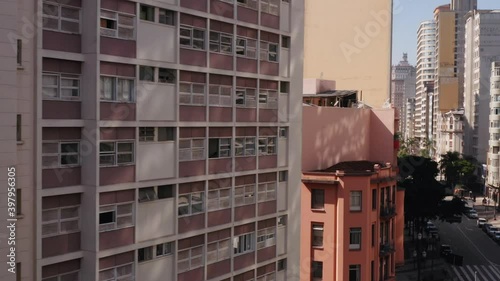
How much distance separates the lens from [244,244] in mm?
25031

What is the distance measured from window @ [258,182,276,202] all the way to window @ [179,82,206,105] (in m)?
5.29

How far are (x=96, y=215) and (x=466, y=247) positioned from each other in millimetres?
Answer: 58032

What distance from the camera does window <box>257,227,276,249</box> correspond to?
25.8 metres

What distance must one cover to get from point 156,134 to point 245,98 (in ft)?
17.7

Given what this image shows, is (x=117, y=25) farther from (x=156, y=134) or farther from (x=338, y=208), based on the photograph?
(x=338, y=208)

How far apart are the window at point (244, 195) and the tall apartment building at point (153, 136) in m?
0.07

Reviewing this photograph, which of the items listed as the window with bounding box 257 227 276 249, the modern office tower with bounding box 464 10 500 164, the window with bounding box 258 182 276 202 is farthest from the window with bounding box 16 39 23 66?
the modern office tower with bounding box 464 10 500 164

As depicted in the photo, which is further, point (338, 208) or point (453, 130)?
point (453, 130)

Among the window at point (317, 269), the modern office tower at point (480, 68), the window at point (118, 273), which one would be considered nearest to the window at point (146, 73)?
the window at point (118, 273)

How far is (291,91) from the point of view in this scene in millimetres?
27406

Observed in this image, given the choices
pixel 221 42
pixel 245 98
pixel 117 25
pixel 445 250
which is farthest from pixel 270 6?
pixel 445 250

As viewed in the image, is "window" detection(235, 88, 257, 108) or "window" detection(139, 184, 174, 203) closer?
"window" detection(139, 184, 174, 203)

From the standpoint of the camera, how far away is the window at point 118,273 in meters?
18.6

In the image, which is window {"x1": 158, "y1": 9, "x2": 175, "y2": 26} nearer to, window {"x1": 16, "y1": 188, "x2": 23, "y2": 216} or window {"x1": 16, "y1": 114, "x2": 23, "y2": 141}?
window {"x1": 16, "y1": 114, "x2": 23, "y2": 141}
